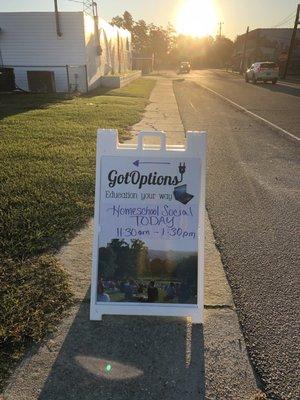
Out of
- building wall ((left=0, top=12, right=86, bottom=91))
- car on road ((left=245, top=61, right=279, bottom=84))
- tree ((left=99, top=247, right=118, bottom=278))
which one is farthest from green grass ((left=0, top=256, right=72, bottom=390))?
car on road ((left=245, top=61, right=279, bottom=84))

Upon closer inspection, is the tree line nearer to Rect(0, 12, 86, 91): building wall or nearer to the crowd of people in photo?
Rect(0, 12, 86, 91): building wall

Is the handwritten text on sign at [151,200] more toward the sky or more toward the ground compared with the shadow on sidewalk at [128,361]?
more toward the sky

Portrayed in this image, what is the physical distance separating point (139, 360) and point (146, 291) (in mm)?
500

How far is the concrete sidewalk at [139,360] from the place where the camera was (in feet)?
7.28

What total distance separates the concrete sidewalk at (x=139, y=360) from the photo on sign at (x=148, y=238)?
0.76 feet

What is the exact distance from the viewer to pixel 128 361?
2.43 meters

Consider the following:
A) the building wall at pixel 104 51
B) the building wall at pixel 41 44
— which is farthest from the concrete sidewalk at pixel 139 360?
the building wall at pixel 104 51

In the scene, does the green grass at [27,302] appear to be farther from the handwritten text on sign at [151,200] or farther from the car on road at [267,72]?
the car on road at [267,72]

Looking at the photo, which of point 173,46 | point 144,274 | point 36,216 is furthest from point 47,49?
point 173,46

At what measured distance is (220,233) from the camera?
4.29 m

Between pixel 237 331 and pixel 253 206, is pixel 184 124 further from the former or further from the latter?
pixel 237 331

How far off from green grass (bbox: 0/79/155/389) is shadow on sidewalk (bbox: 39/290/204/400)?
0.96 ft

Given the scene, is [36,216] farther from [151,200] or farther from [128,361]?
[128,361]

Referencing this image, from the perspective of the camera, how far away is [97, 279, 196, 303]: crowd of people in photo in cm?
276
